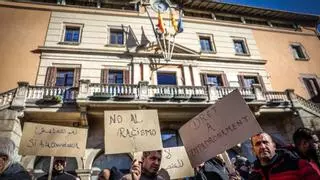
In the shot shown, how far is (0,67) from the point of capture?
44.5 ft

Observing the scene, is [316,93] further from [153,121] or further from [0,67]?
[0,67]

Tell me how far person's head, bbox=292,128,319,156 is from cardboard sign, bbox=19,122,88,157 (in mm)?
3637

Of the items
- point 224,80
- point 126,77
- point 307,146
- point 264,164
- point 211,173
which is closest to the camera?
point 264,164

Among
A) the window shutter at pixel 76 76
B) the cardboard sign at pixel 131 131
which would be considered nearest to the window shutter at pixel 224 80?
the window shutter at pixel 76 76

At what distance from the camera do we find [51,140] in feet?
15.3

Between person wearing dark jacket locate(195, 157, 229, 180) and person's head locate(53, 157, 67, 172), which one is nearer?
person wearing dark jacket locate(195, 157, 229, 180)

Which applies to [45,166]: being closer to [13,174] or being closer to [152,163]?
[13,174]

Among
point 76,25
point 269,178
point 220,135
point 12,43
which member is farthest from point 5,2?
point 269,178

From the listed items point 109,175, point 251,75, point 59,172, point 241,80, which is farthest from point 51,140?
point 251,75

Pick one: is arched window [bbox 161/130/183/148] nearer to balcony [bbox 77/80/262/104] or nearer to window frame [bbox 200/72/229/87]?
A: balcony [bbox 77/80/262/104]

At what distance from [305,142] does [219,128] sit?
3.90ft

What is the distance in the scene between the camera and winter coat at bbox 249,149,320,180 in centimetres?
248

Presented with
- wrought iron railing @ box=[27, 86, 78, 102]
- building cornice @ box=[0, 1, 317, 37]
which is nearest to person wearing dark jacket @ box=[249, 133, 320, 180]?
wrought iron railing @ box=[27, 86, 78, 102]

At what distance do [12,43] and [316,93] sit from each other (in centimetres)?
1967
